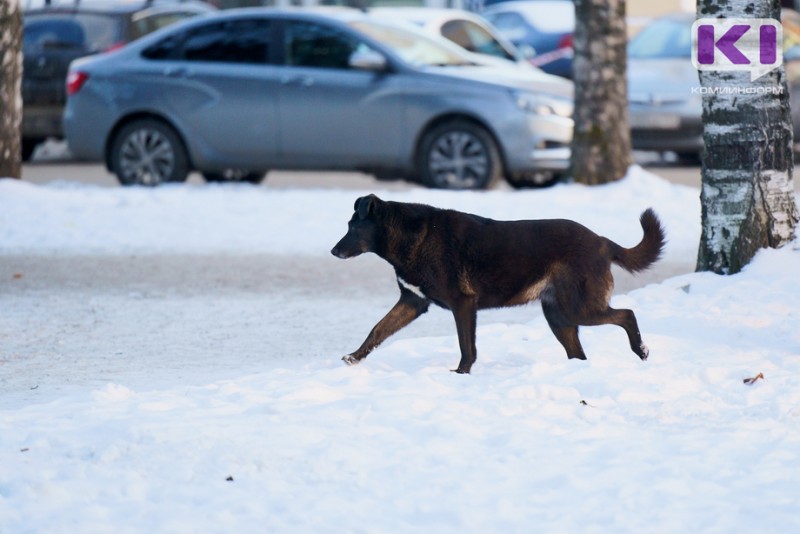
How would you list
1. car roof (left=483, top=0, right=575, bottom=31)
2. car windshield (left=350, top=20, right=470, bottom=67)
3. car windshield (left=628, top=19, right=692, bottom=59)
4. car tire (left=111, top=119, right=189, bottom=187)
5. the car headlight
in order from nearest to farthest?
the car headlight < car windshield (left=350, top=20, right=470, bottom=67) < car tire (left=111, top=119, right=189, bottom=187) < car windshield (left=628, top=19, right=692, bottom=59) < car roof (left=483, top=0, right=575, bottom=31)

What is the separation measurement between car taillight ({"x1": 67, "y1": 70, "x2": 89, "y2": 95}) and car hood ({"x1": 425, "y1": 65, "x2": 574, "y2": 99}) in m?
3.57

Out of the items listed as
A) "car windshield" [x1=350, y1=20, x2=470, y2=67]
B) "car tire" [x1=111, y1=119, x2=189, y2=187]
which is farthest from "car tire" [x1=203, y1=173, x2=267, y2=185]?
"car windshield" [x1=350, y1=20, x2=470, y2=67]

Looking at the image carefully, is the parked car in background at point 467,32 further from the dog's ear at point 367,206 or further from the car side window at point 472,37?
the dog's ear at point 367,206

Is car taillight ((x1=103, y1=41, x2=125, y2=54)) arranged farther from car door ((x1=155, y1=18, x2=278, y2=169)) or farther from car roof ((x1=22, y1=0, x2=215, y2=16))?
car door ((x1=155, y1=18, x2=278, y2=169))

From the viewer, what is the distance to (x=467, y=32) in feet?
57.7

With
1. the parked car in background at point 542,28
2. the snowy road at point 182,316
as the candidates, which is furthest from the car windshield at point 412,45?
the parked car in background at point 542,28

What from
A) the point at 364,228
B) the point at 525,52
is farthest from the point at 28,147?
the point at 364,228

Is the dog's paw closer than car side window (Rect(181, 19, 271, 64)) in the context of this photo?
Yes

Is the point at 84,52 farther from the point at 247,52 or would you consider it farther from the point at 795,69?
the point at 795,69

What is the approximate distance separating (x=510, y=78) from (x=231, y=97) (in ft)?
8.99

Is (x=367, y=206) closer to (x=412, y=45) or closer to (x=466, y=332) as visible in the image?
(x=466, y=332)

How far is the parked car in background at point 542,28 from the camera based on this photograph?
2233 cm

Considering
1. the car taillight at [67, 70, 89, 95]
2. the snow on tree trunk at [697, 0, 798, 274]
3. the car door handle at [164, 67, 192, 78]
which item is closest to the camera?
the snow on tree trunk at [697, 0, 798, 274]

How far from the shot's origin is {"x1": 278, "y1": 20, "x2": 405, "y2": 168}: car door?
570 inches
